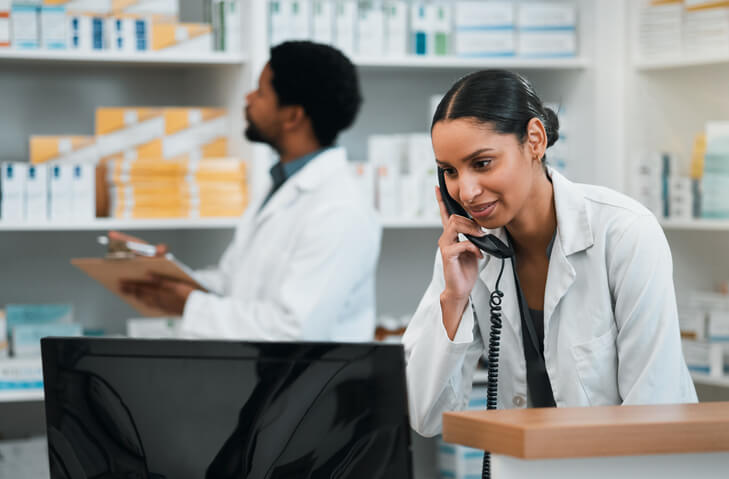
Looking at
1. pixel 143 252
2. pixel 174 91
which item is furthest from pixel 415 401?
pixel 174 91

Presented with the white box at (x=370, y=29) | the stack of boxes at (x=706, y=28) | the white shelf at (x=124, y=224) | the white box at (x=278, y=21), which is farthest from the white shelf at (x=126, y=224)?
the stack of boxes at (x=706, y=28)

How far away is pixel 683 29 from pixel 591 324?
1.82m

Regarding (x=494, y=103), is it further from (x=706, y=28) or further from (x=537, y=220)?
(x=706, y=28)

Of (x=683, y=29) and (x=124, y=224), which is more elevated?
(x=683, y=29)

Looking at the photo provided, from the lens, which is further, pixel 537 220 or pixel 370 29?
pixel 370 29

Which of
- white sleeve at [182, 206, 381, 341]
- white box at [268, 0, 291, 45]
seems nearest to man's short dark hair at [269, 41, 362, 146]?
white sleeve at [182, 206, 381, 341]

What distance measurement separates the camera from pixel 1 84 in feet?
10.4

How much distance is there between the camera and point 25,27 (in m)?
2.78

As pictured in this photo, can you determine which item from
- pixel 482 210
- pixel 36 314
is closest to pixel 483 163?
pixel 482 210

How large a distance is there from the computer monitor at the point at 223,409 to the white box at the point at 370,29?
86.7 inches

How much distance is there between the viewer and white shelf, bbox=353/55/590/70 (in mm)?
3014

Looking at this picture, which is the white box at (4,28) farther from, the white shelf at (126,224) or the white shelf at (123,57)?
the white shelf at (126,224)

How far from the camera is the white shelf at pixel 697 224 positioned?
282cm

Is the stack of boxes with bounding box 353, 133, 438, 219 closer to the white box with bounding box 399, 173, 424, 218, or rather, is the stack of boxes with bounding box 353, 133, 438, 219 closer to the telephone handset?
the white box with bounding box 399, 173, 424, 218
